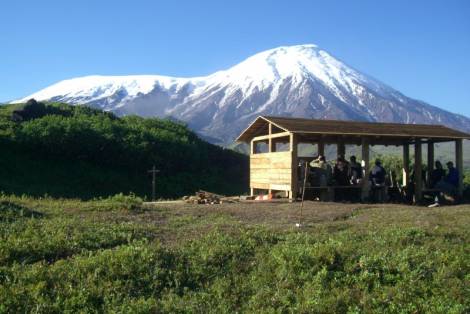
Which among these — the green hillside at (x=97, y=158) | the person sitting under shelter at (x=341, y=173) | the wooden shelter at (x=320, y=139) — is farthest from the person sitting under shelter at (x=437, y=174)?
the green hillside at (x=97, y=158)

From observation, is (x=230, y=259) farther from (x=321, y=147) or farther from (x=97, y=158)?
(x=97, y=158)

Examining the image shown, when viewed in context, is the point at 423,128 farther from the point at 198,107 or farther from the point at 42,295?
the point at 198,107

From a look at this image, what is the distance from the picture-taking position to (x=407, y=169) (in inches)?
755

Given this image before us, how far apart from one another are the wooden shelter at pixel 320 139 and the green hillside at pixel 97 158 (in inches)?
378

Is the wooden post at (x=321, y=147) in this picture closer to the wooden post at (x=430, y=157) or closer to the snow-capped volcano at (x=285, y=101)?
the wooden post at (x=430, y=157)

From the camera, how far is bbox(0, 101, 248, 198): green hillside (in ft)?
85.8

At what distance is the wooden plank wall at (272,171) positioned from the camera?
52.3ft

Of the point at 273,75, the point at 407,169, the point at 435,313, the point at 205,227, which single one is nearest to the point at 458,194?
the point at 407,169

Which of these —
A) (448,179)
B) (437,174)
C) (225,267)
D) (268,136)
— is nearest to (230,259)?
(225,267)

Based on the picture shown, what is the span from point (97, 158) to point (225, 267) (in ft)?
75.0

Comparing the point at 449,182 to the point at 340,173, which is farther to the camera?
the point at 449,182

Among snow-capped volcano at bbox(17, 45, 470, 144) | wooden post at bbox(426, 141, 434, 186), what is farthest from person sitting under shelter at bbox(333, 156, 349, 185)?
snow-capped volcano at bbox(17, 45, 470, 144)

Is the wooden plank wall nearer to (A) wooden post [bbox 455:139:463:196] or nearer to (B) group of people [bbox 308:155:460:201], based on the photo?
(B) group of people [bbox 308:155:460:201]

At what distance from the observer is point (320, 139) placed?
1836 centimetres
